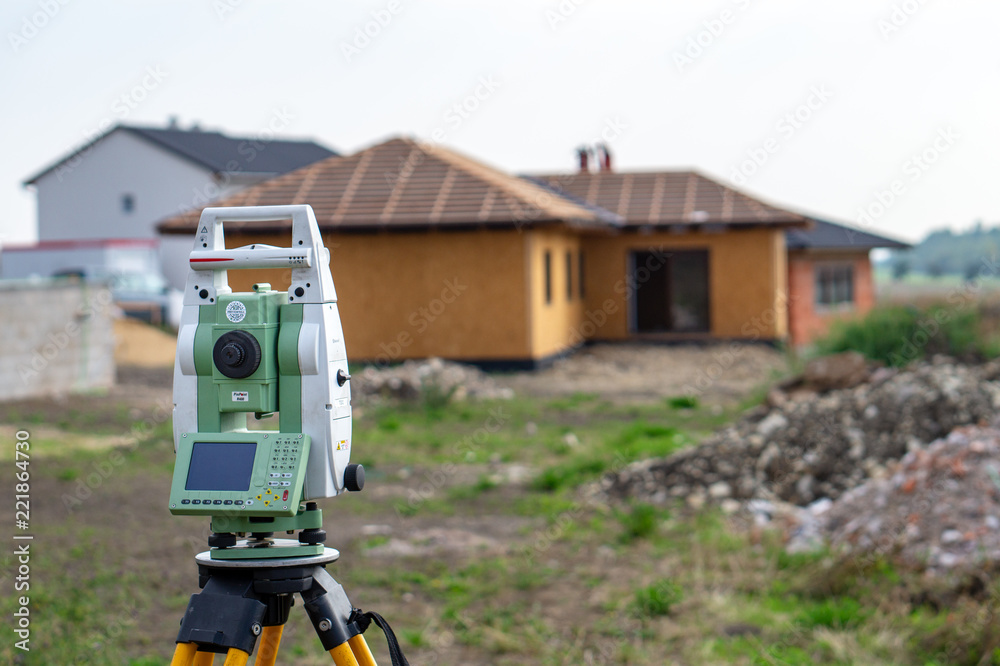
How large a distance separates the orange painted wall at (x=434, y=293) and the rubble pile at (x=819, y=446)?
27.5ft

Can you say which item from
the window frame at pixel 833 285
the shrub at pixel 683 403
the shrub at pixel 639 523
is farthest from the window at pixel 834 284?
the shrub at pixel 639 523

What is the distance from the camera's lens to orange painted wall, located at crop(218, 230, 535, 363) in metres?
16.8

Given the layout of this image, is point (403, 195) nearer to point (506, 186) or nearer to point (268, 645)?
point (506, 186)

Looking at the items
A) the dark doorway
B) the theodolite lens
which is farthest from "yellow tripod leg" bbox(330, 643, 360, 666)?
the dark doorway

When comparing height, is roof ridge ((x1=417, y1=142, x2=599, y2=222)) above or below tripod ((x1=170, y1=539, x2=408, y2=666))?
above

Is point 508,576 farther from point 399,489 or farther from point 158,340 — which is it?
point 158,340

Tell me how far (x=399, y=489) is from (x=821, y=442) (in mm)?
3445

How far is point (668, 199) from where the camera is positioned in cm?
2183

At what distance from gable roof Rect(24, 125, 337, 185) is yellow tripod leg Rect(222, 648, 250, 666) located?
53.1ft

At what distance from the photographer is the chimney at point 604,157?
24.7 metres

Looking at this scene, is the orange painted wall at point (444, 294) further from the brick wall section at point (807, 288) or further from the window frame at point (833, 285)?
the window frame at point (833, 285)

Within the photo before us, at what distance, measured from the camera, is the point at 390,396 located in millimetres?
13578

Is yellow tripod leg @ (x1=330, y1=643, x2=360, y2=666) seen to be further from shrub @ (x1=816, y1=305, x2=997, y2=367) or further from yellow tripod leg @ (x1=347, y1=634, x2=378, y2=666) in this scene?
shrub @ (x1=816, y1=305, x2=997, y2=367)

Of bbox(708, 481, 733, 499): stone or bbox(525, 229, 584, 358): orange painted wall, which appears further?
bbox(525, 229, 584, 358): orange painted wall
